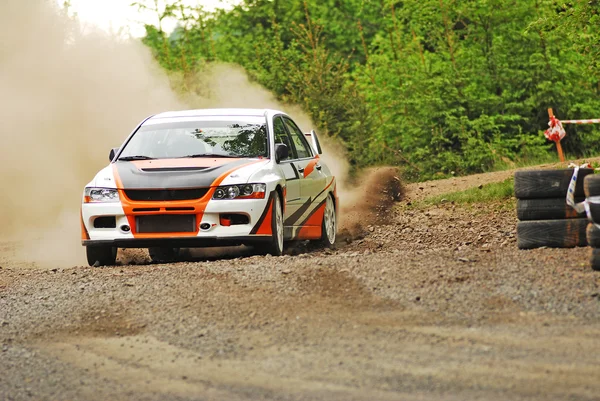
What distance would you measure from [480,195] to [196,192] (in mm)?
8816

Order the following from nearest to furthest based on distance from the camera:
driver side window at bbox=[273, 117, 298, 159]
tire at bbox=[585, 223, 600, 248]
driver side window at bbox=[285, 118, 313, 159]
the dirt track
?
the dirt track, tire at bbox=[585, 223, 600, 248], driver side window at bbox=[273, 117, 298, 159], driver side window at bbox=[285, 118, 313, 159]

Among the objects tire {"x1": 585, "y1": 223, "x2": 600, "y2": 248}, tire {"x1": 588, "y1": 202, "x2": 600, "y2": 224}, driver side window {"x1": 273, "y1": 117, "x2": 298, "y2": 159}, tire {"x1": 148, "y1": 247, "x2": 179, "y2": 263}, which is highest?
driver side window {"x1": 273, "y1": 117, "x2": 298, "y2": 159}

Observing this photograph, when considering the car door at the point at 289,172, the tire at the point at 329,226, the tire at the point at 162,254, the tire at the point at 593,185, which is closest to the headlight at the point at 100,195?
the tire at the point at 162,254

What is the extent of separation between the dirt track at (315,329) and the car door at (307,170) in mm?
2758

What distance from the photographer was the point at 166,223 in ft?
39.7

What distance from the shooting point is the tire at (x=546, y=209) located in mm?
10531

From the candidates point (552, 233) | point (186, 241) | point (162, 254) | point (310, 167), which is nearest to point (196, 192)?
point (186, 241)

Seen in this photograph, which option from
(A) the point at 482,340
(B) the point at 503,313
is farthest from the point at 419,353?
(B) the point at 503,313

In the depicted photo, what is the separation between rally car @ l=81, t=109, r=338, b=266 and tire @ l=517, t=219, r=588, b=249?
274 centimetres

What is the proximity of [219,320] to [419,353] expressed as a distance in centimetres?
186

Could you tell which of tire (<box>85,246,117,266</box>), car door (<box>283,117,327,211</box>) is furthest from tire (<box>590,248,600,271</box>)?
tire (<box>85,246,117,266</box>)

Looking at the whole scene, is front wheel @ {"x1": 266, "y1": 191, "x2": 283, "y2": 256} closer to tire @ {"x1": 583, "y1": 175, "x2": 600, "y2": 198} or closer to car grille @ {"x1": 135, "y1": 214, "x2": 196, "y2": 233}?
car grille @ {"x1": 135, "y1": 214, "x2": 196, "y2": 233}

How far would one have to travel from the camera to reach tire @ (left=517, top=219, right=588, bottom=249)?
Answer: 34.2 ft

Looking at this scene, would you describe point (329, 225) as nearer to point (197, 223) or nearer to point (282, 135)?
point (282, 135)
